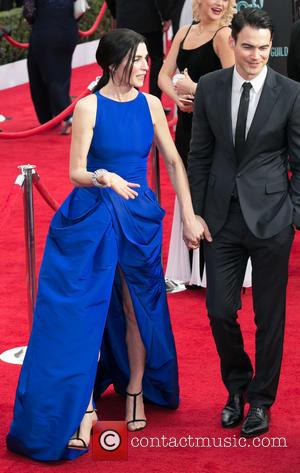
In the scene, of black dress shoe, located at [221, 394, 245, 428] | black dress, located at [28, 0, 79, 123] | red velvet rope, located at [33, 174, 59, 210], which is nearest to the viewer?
black dress shoe, located at [221, 394, 245, 428]

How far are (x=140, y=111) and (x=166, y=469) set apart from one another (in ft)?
4.97

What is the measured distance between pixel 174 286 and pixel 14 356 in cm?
147

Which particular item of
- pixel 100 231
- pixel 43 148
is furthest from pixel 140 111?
pixel 43 148

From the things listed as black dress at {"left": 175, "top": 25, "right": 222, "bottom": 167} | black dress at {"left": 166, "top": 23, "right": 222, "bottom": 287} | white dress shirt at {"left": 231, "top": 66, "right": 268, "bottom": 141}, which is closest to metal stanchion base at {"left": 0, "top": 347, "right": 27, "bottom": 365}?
black dress at {"left": 166, "top": 23, "right": 222, "bottom": 287}

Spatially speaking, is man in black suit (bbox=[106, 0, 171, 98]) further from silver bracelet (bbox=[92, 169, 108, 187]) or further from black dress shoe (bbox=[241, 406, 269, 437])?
black dress shoe (bbox=[241, 406, 269, 437])

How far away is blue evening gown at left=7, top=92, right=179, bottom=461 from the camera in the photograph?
4.77 metres

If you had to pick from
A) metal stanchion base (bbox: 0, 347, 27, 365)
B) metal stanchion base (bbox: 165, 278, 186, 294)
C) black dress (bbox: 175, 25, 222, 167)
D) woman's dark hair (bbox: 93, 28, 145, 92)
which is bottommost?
metal stanchion base (bbox: 165, 278, 186, 294)

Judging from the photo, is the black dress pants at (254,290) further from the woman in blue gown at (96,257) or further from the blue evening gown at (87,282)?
the blue evening gown at (87,282)

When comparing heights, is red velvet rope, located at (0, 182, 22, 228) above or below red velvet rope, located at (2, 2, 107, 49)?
above

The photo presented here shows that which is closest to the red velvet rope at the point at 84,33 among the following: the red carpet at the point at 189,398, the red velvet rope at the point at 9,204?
the red carpet at the point at 189,398

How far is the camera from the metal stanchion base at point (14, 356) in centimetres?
596

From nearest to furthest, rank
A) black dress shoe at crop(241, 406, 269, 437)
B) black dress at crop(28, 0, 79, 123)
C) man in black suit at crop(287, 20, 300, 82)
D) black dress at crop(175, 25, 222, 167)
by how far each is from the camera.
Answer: black dress shoe at crop(241, 406, 269, 437) → man in black suit at crop(287, 20, 300, 82) → black dress at crop(175, 25, 222, 167) → black dress at crop(28, 0, 79, 123)

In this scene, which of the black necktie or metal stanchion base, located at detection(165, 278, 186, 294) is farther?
metal stanchion base, located at detection(165, 278, 186, 294)

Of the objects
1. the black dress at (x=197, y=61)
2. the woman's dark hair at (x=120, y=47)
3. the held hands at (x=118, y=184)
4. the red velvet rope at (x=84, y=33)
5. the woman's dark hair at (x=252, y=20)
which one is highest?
the woman's dark hair at (x=252, y=20)
